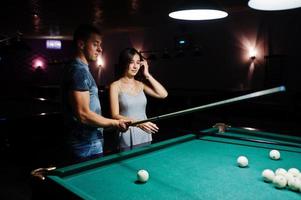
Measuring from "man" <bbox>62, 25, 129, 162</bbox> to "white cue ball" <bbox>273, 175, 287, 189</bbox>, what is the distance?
1131 mm

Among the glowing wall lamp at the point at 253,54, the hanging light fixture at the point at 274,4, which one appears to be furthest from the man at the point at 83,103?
the glowing wall lamp at the point at 253,54

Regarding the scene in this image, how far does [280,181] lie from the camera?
4.96 ft

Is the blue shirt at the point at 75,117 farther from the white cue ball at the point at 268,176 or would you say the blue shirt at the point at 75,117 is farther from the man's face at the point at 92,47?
the white cue ball at the point at 268,176

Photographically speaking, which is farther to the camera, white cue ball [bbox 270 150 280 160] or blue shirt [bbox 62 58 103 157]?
blue shirt [bbox 62 58 103 157]

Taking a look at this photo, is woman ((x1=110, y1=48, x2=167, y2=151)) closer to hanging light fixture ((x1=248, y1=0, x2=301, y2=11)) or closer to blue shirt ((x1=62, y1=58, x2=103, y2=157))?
blue shirt ((x1=62, y1=58, x2=103, y2=157))

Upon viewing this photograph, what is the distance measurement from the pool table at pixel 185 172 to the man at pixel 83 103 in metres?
0.41

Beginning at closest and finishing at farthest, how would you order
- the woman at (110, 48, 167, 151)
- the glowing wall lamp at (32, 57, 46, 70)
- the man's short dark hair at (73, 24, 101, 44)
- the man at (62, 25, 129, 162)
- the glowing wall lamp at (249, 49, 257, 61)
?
the man at (62, 25, 129, 162) → the man's short dark hair at (73, 24, 101, 44) → the woman at (110, 48, 167, 151) → the glowing wall lamp at (249, 49, 257, 61) → the glowing wall lamp at (32, 57, 46, 70)

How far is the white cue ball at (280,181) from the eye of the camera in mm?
1512

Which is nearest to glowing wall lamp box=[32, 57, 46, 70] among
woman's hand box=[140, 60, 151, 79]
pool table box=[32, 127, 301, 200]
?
woman's hand box=[140, 60, 151, 79]

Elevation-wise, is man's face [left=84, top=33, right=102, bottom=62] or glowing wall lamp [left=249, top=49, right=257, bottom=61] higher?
glowing wall lamp [left=249, top=49, right=257, bottom=61]

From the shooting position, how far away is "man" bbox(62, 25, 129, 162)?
2221 millimetres

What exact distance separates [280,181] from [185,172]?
1.74ft

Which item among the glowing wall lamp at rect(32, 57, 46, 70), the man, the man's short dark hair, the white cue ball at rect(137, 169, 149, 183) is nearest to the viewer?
the white cue ball at rect(137, 169, 149, 183)

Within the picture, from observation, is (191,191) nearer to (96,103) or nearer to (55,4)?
(96,103)
